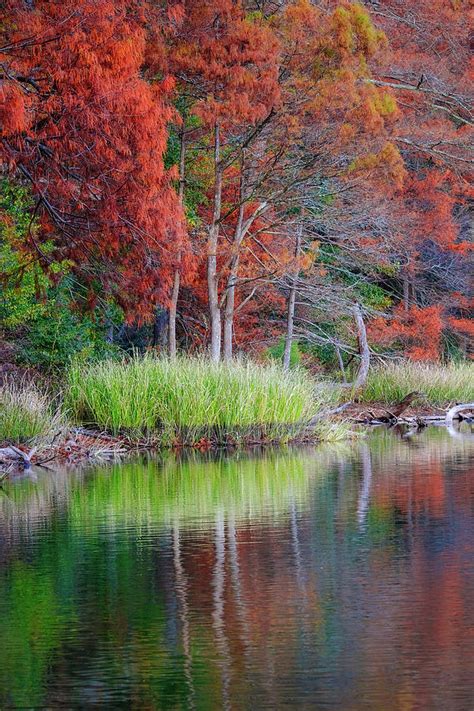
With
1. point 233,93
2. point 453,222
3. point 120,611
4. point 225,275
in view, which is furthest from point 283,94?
point 120,611

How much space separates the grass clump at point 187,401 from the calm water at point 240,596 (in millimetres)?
5909

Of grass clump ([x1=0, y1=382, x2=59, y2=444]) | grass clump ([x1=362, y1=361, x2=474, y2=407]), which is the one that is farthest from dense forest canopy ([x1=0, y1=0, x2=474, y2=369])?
grass clump ([x1=0, y1=382, x2=59, y2=444])

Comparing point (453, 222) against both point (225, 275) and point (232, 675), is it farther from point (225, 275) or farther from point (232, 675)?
point (232, 675)

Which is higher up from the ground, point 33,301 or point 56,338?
point 33,301

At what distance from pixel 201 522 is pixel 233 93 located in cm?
1366

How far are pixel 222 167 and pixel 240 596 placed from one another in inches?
741

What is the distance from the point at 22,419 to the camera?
60.2 feet

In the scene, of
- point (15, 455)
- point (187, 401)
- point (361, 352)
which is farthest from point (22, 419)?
point (361, 352)

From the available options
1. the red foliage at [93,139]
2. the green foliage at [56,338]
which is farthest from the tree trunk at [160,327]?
the red foliage at [93,139]

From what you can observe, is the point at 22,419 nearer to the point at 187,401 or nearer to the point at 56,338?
the point at 187,401

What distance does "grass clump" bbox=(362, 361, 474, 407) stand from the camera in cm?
2898

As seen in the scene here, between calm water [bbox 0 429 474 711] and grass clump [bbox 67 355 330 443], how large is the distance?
591cm

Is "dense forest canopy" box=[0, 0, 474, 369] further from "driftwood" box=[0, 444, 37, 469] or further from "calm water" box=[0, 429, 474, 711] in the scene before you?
"calm water" box=[0, 429, 474, 711]

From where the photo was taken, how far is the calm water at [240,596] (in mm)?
6082
